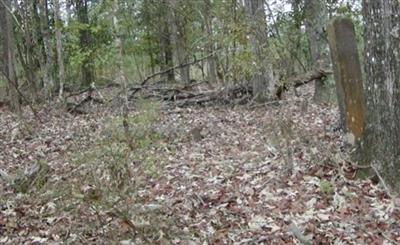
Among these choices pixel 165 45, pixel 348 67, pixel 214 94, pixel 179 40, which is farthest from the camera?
pixel 165 45

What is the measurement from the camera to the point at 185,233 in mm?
4930

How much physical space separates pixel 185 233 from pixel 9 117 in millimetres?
10456

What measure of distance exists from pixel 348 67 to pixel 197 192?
227cm

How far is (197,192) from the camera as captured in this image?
240 inches

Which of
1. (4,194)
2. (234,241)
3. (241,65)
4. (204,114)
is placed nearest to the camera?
(234,241)

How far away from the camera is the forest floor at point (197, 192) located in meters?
4.83

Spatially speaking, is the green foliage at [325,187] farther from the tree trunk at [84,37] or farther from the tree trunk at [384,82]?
the tree trunk at [84,37]

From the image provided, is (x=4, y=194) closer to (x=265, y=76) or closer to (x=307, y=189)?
(x=307, y=189)

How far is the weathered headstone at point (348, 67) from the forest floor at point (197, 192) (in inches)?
16.4

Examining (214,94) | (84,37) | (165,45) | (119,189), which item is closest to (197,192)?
(119,189)

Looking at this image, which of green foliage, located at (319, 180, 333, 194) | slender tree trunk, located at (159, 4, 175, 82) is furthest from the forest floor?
slender tree trunk, located at (159, 4, 175, 82)

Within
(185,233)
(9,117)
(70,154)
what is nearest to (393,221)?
(185,233)

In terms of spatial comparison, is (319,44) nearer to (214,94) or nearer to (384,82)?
(214,94)

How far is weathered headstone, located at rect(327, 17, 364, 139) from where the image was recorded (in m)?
5.98
